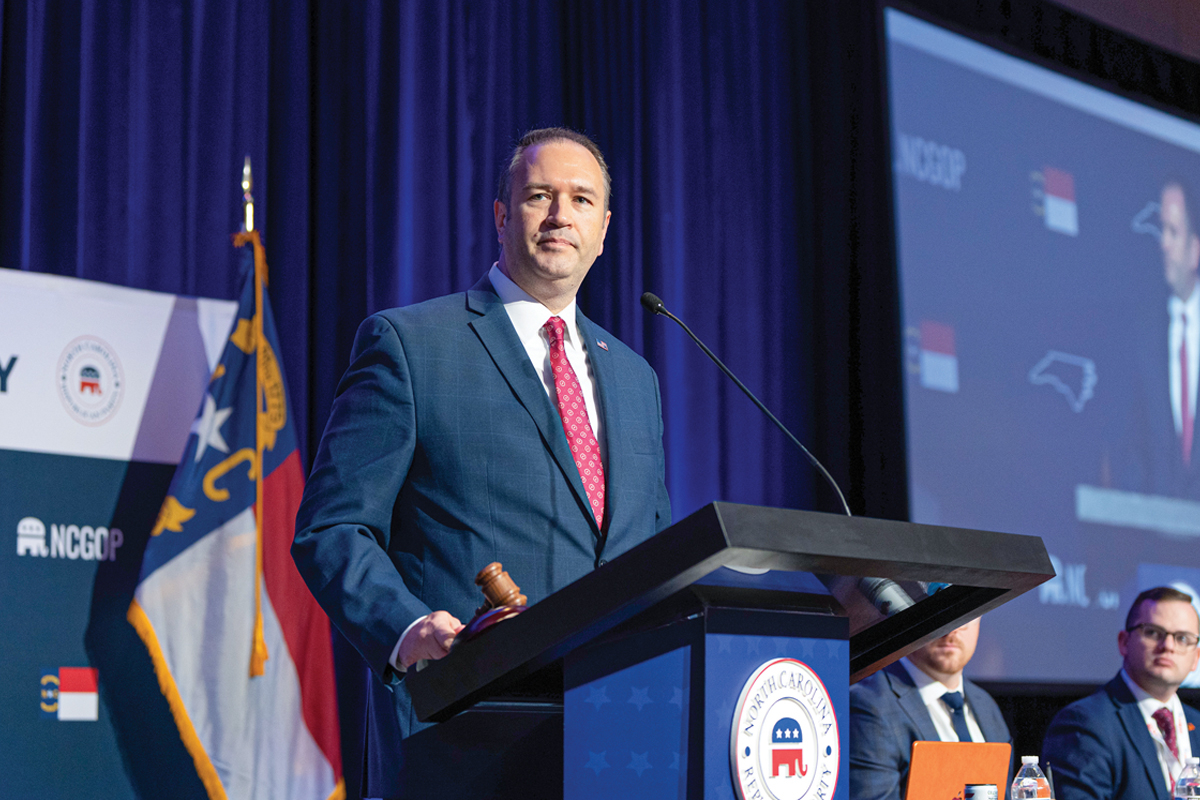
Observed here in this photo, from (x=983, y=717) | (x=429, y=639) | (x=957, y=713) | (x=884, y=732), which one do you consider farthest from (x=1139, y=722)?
(x=429, y=639)

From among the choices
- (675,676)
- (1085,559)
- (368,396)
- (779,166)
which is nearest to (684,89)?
(779,166)

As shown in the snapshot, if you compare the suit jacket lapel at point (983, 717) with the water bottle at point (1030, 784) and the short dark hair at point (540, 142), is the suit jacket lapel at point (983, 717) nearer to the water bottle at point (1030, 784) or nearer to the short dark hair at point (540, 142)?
the water bottle at point (1030, 784)

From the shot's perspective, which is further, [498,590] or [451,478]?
[451,478]

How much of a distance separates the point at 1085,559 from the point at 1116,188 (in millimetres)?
1711

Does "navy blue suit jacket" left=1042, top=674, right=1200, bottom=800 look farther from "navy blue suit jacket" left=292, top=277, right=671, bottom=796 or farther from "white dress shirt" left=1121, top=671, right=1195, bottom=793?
"navy blue suit jacket" left=292, top=277, right=671, bottom=796

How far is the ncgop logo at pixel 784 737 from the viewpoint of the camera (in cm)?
106

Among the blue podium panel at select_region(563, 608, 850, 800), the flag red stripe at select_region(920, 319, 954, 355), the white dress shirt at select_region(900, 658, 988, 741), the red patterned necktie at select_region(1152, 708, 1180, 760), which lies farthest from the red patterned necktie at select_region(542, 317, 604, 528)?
the flag red stripe at select_region(920, 319, 954, 355)

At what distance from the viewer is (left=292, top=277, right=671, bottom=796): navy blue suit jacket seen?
1512 millimetres

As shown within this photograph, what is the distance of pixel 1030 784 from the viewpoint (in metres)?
2.07

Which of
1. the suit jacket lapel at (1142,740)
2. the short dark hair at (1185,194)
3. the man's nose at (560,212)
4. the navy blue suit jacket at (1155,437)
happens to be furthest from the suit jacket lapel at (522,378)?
the short dark hair at (1185,194)

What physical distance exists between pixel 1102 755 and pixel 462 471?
294 cm

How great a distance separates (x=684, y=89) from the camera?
16.4 ft

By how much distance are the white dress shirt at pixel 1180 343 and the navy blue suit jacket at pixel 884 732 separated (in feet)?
9.17

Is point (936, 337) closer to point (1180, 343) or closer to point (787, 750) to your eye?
point (1180, 343)
